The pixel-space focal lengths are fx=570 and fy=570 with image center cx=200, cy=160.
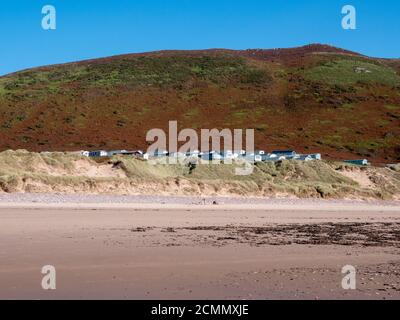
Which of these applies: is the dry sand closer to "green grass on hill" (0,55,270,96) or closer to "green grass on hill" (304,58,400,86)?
"green grass on hill" (0,55,270,96)

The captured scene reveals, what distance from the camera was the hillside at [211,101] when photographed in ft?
192

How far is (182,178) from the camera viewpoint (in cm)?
3172

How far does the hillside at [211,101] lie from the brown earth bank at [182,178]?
15766 millimetres

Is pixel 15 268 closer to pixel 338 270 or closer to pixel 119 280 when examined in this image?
pixel 119 280

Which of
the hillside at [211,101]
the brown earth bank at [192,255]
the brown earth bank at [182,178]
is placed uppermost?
the hillside at [211,101]

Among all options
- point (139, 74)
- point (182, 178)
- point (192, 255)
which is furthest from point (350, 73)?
point (192, 255)

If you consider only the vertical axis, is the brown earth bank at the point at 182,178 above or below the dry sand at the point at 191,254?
above

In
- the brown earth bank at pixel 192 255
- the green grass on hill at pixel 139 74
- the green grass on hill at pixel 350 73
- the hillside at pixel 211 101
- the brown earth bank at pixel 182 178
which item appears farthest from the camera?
the green grass on hill at pixel 350 73

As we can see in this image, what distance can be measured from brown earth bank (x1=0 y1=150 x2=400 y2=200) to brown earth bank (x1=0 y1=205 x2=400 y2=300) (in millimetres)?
8130

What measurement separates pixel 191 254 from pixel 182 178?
20796 mm

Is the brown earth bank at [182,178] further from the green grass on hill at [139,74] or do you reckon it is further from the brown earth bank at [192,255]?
the green grass on hill at [139,74]

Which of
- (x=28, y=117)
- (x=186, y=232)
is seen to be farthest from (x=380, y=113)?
(x=186, y=232)

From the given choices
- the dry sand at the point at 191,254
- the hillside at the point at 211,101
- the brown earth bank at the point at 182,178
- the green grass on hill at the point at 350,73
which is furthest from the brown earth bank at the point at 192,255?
the green grass on hill at the point at 350,73

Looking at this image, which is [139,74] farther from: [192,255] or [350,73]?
[192,255]
